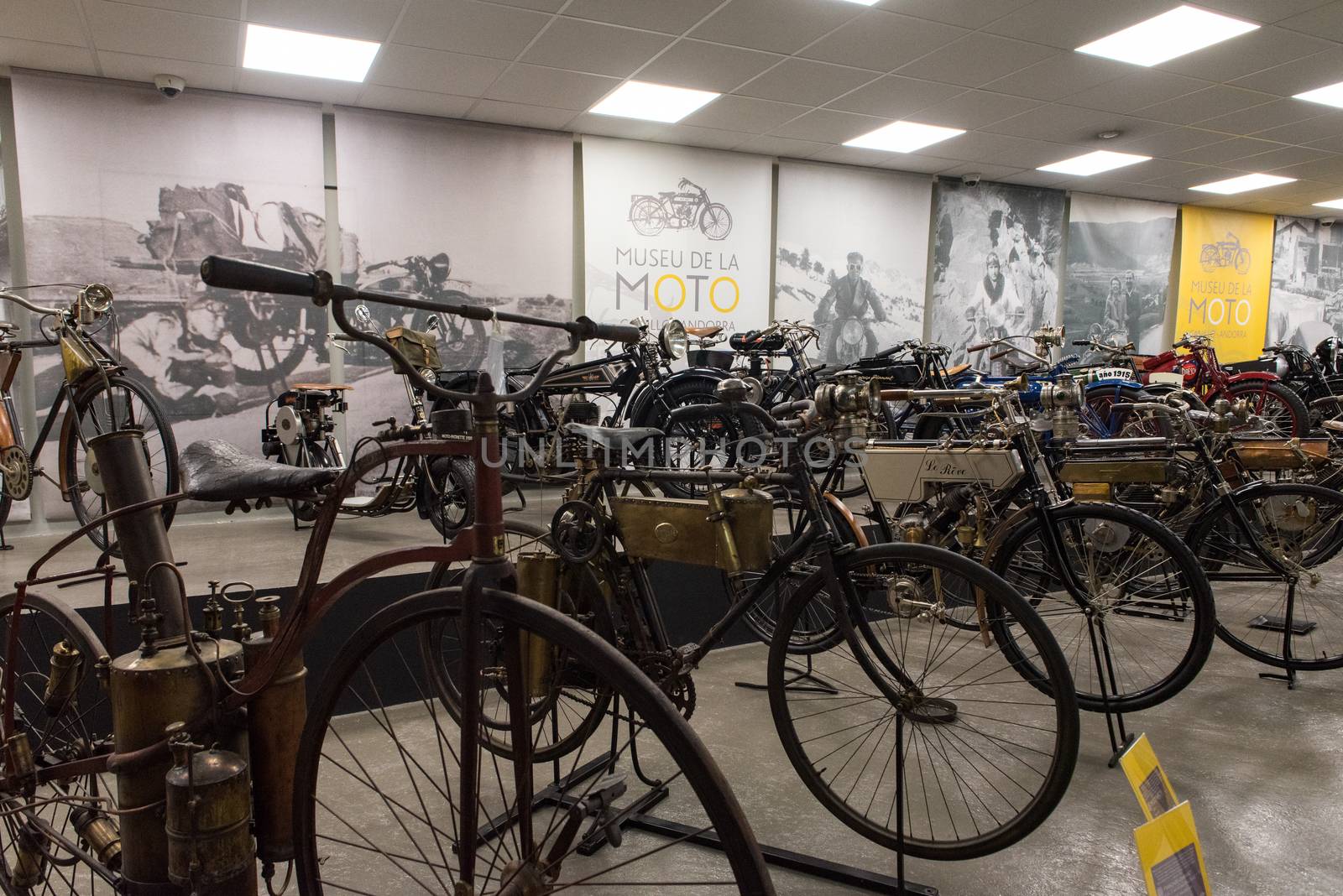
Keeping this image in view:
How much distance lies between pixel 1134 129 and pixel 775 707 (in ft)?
23.3

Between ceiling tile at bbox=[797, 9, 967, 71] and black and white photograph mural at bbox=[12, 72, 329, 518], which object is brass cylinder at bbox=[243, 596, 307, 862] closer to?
black and white photograph mural at bbox=[12, 72, 329, 518]

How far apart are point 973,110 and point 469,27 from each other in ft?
12.9

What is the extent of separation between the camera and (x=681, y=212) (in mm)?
7078

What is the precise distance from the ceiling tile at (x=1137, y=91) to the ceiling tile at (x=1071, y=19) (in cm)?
93

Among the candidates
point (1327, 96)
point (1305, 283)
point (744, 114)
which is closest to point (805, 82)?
point (744, 114)

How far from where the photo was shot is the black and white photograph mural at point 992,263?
8.47 meters

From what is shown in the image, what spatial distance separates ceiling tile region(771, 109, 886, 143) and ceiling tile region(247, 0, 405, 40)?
3.28 meters

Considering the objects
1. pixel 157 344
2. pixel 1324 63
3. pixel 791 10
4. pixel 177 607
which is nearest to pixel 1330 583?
pixel 1324 63

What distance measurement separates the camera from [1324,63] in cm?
551

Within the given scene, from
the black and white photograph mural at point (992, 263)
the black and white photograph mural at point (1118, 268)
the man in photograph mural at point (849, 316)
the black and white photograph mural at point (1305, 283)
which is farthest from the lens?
the black and white photograph mural at point (1305, 283)

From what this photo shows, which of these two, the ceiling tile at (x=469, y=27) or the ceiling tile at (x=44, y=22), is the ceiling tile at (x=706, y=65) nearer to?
the ceiling tile at (x=469, y=27)

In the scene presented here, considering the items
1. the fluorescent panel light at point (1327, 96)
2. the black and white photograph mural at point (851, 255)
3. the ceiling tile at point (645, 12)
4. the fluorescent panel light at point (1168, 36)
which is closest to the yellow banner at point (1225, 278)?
the fluorescent panel light at point (1327, 96)

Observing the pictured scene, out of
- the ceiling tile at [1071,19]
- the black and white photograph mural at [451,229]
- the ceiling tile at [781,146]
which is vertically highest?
the ceiling tile at [1071,19]

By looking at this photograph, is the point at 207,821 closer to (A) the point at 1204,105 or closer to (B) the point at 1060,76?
(B) the point at 1060,76
